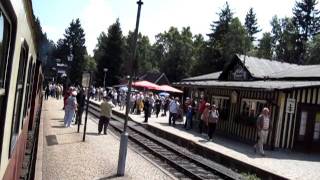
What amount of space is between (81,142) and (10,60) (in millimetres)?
13789

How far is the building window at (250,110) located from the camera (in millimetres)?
22391

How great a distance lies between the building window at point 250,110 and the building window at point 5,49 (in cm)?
1938

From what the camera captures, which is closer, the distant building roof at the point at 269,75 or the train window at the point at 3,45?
the train window at the point at 3,45

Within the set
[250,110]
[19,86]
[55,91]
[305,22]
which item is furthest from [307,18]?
[19,86]

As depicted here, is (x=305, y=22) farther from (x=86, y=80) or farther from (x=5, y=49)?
(x=5, y=49)

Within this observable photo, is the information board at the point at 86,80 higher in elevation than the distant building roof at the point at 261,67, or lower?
lower

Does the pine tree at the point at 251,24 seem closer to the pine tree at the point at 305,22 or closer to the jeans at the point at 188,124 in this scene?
the pine tree at the point at 305,22

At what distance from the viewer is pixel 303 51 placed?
252ft

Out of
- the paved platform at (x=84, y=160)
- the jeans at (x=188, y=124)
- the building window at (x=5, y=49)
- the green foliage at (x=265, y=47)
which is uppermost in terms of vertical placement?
the green foliage at (x=265, y=47)

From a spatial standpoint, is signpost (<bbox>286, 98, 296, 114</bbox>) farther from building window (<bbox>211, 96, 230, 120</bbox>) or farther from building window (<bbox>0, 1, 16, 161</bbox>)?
building window (<bbox>0, 1, 16, 161</bbox>)

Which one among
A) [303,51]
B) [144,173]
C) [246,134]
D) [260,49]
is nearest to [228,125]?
[246,134]

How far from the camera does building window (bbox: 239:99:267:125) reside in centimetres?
2239

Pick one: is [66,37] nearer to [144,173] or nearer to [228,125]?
[228,125]

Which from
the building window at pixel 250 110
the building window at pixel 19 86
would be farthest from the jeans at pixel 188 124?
the building window at pixel 19 86
